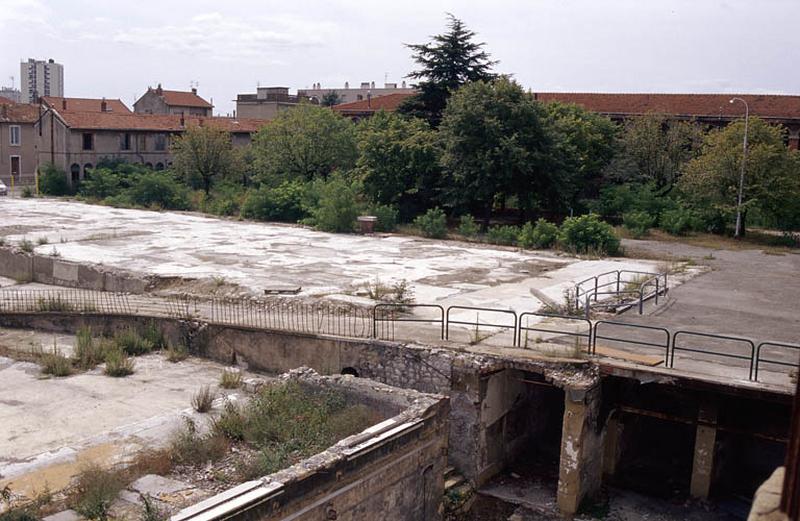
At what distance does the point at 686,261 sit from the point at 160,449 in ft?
72.2

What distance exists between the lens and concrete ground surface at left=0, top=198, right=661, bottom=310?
25270mm

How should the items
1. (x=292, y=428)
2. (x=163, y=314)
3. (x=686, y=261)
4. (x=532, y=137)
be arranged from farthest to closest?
(x=532, y=137), (x=686, y=261), (x=163, y=314), (x=292, y=428)

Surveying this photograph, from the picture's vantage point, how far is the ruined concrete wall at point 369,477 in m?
11.7

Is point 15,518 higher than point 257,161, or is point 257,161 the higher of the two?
point 257,161

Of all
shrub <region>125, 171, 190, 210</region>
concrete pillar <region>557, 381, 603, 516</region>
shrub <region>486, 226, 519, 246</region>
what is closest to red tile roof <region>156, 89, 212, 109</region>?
shrub <region>125, 171, 190, 210</region>

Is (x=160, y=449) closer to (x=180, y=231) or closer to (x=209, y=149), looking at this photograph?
(x=180, y=231)

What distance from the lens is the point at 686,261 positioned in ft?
100

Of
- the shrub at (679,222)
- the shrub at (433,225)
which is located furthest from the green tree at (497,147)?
the shrub at (679,222)

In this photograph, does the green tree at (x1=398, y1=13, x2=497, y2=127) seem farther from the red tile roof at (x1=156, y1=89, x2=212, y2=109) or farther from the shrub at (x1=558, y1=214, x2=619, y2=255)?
the red tile roof at (x1=156, y1=89, x2=212, y2=109)

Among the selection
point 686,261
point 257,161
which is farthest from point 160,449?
point 257,161

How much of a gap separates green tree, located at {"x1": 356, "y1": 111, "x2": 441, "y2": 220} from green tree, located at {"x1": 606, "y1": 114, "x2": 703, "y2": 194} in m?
10.8

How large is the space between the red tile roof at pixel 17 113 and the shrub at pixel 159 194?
2010 cm

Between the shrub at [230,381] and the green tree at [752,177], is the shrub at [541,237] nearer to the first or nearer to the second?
the green tree at [752,177]

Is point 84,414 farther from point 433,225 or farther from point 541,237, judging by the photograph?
point 433,225
